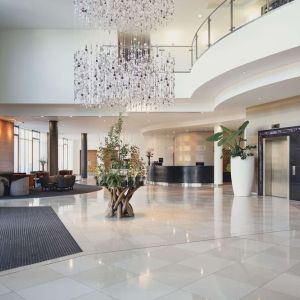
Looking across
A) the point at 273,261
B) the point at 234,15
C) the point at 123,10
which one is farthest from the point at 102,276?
the point at 234,15

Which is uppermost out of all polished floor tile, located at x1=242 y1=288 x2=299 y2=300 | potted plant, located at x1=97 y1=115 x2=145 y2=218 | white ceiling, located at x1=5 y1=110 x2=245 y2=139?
white ceiling, located at x1=5 y1=110 x2=245 y2=139

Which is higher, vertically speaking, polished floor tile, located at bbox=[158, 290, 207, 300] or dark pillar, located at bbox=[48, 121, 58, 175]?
dark pillar, located at bbox=[48, 121, 58, 175]

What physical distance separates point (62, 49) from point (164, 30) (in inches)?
177

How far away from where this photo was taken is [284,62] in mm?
8633

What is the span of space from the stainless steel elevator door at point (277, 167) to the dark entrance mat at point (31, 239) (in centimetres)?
813

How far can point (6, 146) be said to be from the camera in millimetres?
18922

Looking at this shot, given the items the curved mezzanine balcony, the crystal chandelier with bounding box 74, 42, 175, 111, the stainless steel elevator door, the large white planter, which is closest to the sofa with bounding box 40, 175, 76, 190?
the crystal chandelier with bounding box 74, 42, 175, 111

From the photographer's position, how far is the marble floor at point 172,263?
3615mm

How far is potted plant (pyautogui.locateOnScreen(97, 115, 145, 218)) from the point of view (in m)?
8.02

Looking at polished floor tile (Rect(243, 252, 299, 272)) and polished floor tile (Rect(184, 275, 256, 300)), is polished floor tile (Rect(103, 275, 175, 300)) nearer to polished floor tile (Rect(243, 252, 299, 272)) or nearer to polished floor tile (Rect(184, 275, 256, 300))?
polished floor tile (Rect(184, 275, 256, 300))

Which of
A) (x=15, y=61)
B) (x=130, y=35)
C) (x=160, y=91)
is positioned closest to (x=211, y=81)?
(x=160, y=91)

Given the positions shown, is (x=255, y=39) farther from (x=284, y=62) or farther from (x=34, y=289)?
(x=34, y=289)

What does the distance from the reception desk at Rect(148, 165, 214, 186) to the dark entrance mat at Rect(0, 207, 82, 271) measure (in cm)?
1160

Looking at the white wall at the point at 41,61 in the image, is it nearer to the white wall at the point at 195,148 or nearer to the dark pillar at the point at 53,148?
the dark pillar at the point at 53,148
